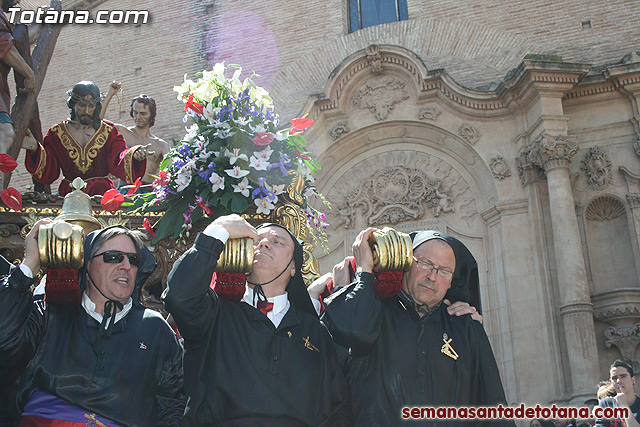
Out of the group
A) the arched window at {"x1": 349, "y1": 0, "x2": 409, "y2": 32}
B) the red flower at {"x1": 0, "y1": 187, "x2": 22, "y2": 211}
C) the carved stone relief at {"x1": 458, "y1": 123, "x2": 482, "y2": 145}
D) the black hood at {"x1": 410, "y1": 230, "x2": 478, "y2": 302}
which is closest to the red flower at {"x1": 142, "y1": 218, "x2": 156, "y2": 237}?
the red flower at {"x1": 0, "y1": 187, "x2": 22, "y2": 211}

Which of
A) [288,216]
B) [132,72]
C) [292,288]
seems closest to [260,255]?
[292,288]

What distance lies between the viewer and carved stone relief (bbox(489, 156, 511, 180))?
12.1m

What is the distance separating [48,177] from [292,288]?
153 inches

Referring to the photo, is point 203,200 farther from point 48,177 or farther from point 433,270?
point 48,177

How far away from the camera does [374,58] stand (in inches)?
507

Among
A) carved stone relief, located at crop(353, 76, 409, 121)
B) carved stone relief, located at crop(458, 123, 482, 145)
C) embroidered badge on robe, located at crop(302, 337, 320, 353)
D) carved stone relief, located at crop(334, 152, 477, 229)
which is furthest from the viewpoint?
carved stone relief, located at crop(353, 76, 409, 121)

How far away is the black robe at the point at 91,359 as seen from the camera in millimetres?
3291

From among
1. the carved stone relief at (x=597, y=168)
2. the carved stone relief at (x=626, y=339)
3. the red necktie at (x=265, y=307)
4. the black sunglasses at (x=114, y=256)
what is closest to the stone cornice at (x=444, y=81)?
the carved stone relief at (x=597, y=168)

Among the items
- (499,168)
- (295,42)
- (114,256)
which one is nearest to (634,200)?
(499,168)

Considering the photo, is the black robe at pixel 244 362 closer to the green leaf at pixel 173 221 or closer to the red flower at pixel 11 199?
the green leaf at pixel 173 221

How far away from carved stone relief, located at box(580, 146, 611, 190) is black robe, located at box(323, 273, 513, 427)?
349 inches

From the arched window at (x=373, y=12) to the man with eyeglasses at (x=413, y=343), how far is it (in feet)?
38.9

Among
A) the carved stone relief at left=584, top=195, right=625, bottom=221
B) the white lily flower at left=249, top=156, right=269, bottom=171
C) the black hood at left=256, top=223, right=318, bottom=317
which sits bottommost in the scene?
the black hood at left=256, top=223, right=318, bottom=317

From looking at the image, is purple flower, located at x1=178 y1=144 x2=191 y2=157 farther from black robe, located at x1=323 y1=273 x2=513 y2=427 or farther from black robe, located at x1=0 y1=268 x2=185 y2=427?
black robe, located at x1=323 y1=273 x2=513 y2=427
